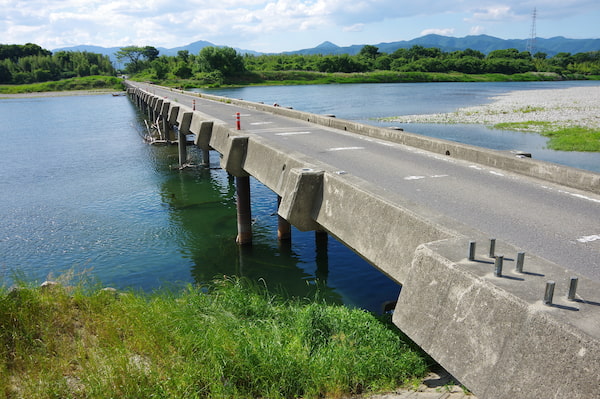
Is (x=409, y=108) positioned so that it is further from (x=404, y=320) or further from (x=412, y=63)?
(x=412, y=63)

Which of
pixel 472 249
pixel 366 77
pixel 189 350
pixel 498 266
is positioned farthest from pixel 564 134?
pixel 366 77

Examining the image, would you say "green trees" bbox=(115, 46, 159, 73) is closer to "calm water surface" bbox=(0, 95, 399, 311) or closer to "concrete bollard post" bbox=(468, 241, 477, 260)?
"calm water surface" bbox=(0, 95, 399, 311)

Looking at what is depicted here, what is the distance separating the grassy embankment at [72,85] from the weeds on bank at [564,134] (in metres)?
94.8

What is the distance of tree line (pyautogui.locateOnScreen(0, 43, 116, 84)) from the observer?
114 meters

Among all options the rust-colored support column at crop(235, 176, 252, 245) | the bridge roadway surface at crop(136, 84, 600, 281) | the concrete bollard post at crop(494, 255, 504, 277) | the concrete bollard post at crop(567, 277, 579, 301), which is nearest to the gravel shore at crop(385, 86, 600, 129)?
the bridge roadway surface at crop(136, 84, 600, 281)

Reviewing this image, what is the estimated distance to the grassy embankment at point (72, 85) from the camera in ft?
339

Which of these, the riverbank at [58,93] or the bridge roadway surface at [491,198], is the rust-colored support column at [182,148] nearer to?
the bridge roadway surface at [491,198]

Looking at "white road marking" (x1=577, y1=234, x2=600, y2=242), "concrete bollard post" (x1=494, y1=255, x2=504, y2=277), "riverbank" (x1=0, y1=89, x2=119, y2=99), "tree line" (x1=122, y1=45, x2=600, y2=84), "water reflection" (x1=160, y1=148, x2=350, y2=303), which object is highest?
"tree line" (x1=122, y1=45, x2=600, y2=84)

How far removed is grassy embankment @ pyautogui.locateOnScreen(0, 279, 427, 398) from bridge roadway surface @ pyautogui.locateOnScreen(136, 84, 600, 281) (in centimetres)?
201

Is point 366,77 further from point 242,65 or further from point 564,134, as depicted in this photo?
point 564,134

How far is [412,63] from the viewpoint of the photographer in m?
127

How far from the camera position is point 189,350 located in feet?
19.0

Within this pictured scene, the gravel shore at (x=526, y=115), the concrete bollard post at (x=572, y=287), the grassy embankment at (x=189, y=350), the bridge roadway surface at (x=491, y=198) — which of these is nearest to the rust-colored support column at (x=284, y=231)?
the bridge roadway surface at (x=491, y=198)

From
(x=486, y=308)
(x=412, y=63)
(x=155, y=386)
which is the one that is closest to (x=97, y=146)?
(x=155, y=386)
